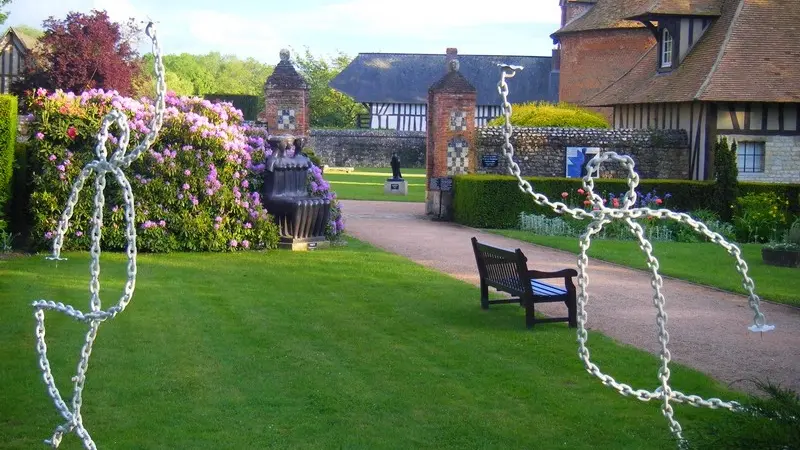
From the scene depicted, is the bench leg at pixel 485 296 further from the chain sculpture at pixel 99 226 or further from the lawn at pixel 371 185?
the lawn at pixel 371 185

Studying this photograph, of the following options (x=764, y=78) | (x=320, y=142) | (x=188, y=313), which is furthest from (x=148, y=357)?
(x=320, y=142)

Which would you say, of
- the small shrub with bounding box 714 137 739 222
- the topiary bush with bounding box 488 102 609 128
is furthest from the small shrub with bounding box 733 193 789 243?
the topiary bush with bounding box 488 102 609 128

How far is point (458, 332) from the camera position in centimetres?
1024

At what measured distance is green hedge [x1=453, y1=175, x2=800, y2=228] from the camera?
73.8ft

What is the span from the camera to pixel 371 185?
39312 millimetres

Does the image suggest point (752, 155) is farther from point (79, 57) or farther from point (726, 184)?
point (79, 57)

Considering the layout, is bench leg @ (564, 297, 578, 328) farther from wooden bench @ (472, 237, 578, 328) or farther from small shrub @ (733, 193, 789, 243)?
small shrub @ (733, 193, 789, 243)

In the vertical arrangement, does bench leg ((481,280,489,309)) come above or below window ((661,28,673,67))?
below

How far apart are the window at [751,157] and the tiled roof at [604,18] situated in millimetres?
14531

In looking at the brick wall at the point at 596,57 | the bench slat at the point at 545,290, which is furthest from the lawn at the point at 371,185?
the bench slat at the point at 545,290

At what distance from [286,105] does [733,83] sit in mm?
12091

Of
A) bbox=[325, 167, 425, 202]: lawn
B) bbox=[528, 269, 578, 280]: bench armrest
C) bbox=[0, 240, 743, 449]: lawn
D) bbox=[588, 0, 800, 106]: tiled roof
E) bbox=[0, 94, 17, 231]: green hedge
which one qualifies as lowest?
bbox=[0, 240, 743, 449]: lawn

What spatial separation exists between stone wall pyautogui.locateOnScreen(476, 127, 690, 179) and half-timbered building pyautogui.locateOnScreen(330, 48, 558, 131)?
35688 mm

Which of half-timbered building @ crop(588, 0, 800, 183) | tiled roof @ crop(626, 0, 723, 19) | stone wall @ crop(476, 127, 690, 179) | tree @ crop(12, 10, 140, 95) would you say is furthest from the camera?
tree @ crop(12, 10, 140, 95)
